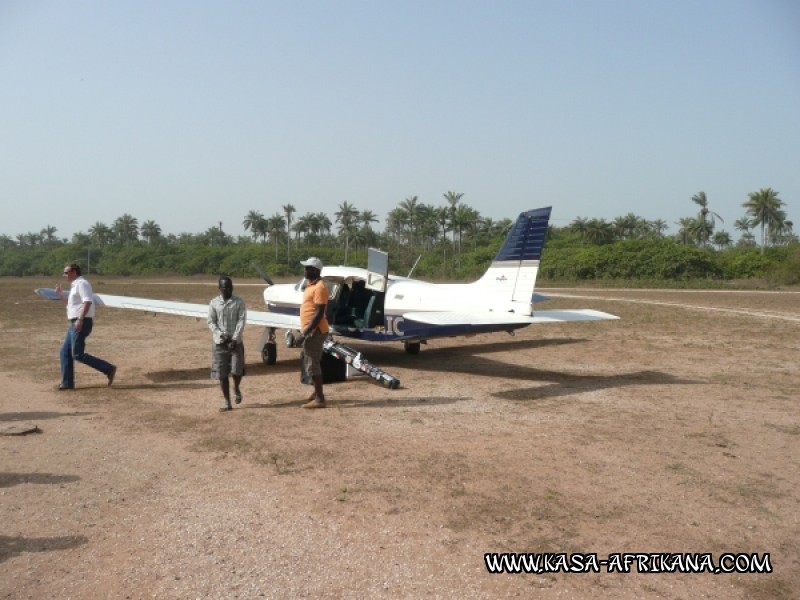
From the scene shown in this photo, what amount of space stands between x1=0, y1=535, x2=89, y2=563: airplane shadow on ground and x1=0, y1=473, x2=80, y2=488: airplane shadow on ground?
46.1 inches

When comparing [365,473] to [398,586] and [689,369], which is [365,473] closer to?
[398,586]

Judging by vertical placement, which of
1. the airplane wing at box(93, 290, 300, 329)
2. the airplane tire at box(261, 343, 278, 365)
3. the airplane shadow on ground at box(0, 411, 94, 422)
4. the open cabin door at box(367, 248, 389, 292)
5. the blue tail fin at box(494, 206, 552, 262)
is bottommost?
the airplane shadow on ground at box(0, 411, 94, 422)

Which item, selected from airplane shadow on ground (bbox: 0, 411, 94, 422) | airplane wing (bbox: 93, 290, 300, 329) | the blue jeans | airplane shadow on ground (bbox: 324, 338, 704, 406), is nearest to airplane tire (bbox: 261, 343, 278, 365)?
airplane wing (bbox: 93, 290, 300, 329)

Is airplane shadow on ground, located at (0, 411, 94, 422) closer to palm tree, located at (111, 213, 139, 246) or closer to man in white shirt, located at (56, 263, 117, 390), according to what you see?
man in white shirt, located at (56, 263, 117, 390)

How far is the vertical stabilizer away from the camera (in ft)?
35.3

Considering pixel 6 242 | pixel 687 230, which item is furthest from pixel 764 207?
pixel 6 242

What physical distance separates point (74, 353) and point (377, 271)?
5369 millimetres

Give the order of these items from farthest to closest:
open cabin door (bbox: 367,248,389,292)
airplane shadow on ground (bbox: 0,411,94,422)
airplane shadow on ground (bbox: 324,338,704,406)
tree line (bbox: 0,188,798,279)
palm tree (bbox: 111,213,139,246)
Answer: palm tree (bbox: 111,213,139,246) < tree line (bbox: 0,188,798,279) < open cabin door (bbox: 367,248,389,292) < airplane shadow on ground (bbox: 324,338,704,406) < airplane shadow on ground (bbox: 0,411,94,422)

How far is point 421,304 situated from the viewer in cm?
1170

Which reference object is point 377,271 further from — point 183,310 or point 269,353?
point 183,310

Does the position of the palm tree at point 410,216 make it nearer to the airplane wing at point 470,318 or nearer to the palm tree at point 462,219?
the palm tree at point 462,219

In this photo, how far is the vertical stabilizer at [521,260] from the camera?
424 inches

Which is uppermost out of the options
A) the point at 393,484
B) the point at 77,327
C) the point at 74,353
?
the point at 77,327

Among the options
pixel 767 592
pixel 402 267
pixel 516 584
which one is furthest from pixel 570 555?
pixel 402 267
